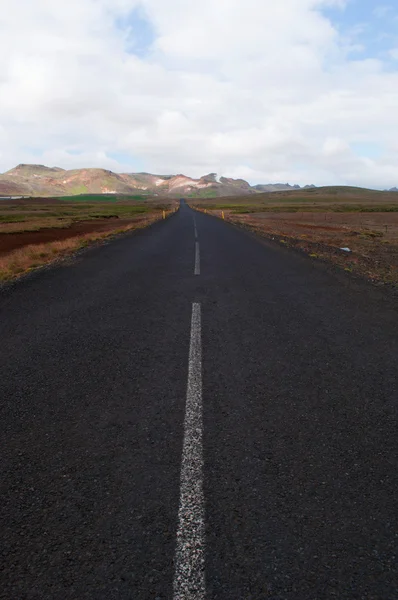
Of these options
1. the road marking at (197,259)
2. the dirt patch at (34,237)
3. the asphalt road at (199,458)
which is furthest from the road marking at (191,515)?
the dirt patch at (34,237)

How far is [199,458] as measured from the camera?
2.90m

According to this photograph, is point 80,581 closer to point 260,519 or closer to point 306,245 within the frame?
point 260,519

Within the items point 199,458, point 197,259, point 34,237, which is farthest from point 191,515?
point 34,237

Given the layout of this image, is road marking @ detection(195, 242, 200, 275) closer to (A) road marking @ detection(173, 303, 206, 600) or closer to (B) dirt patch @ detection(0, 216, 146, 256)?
(A) road marking @ detection(173, 303, 206, 600)

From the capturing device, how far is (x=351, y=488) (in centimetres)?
263

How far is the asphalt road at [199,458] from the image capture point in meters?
2.03

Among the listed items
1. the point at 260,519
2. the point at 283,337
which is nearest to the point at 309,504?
the point at 260,519

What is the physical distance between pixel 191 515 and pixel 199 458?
546 millimetres

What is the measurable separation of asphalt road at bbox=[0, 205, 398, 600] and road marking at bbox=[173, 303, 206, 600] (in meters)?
0.01

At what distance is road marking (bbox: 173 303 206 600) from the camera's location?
194 centimetres

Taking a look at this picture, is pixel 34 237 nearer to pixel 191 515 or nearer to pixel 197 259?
pixel 197 259

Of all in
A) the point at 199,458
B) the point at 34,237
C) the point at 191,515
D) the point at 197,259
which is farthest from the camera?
the point at 34,237

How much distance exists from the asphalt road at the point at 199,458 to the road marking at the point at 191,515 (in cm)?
1

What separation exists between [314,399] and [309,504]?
58.6 inches
